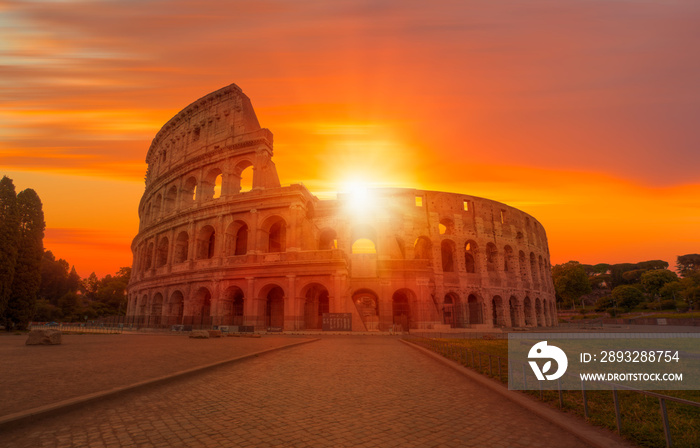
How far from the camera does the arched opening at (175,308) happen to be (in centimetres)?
3136

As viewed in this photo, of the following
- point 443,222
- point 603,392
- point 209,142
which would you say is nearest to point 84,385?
point 603,392

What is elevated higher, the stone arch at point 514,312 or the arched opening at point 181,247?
the arched opening at point 181,247

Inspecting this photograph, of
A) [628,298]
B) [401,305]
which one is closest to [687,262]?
[628,298]

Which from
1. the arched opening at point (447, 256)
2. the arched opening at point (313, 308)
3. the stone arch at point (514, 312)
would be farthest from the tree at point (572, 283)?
the arched opening at point (313, 308)

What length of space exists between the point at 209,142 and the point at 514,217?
123ft

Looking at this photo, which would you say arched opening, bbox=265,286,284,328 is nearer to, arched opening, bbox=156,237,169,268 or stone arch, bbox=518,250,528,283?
arched opening, bbox=156,237,169,268

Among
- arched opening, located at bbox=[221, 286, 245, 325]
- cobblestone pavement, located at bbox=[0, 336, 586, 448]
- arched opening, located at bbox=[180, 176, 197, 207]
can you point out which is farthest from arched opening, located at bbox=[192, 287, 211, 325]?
cobblestone pavement, located at bbox=[0, 336, 586, 448]

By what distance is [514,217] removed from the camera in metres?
42.0

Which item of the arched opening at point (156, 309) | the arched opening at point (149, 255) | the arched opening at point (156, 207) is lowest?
the arched opening at point (156, 309)

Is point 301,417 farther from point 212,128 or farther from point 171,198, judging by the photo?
point 171,198

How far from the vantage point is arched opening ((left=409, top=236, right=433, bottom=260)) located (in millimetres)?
37312

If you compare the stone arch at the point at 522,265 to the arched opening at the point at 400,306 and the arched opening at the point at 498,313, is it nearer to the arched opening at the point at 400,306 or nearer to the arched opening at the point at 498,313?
the arched opening at the point at 498,313

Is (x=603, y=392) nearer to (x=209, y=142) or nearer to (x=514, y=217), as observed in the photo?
(x=209, y=142)

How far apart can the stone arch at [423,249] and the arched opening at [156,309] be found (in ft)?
91.2
